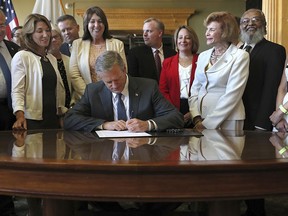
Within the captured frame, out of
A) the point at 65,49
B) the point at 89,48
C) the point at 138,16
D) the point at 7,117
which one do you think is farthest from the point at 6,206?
the point at 138,16

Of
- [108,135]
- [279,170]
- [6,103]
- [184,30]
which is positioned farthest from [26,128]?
[279,170]

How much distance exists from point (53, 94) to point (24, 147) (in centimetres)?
103

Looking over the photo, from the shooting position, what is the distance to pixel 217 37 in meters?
2.72

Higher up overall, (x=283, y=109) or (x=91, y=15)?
(x=91, y=15)

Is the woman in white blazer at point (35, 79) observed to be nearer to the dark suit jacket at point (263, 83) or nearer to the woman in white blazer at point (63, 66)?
the woman in white blazer at point (63, 66)

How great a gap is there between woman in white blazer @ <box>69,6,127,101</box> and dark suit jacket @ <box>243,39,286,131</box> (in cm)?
103

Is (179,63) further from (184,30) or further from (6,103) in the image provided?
(6,103)

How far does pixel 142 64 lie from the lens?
336 centimetres

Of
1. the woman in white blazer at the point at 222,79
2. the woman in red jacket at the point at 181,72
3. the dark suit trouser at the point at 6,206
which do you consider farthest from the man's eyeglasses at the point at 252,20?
the dark suit trouser at the point at 6,206

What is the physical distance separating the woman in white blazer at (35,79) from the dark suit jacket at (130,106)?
0.99 ft

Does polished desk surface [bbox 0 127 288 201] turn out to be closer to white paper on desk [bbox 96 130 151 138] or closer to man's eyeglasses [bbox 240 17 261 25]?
white paper on desk [bbox 96 130 151 138]

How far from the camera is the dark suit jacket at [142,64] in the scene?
11.0 feet

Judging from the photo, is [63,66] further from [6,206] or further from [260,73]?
[260,73]

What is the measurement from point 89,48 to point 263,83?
4.35 ft
